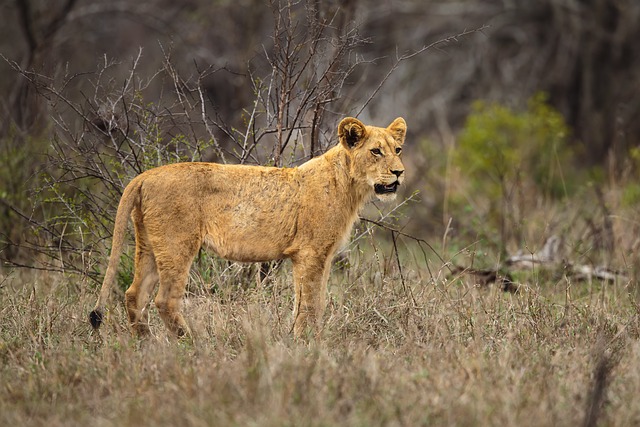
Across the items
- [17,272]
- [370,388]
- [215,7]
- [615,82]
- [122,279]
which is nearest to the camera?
[370,388]

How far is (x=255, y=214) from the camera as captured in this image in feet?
19.6

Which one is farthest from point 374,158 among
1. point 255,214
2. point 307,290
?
point 307,290

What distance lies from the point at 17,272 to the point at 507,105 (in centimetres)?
1098

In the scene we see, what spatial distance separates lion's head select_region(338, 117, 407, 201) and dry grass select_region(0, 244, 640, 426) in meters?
0.86

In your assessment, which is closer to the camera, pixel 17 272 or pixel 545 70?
pixel 17 272

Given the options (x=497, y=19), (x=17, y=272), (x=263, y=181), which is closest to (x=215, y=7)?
(x=497, y=19)

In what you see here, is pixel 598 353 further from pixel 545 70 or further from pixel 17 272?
pixel 545 70

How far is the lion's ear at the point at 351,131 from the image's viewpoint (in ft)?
19.3

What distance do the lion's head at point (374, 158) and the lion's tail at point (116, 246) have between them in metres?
1.38

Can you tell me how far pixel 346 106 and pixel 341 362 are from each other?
316cm

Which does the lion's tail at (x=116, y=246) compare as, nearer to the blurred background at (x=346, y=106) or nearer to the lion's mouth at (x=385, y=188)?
the blurred background at (x=346, y=106)

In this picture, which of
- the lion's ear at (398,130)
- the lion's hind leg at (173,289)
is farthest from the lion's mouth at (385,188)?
the lion's hind leg at (173,289)

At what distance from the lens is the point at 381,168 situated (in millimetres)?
5969

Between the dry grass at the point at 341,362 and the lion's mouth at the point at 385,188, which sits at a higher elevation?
the lion's mouth at the point at 385,188
